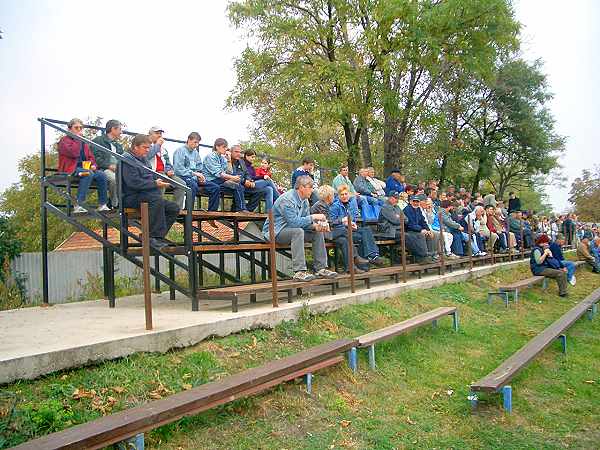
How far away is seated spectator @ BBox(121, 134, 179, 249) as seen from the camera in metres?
6.97

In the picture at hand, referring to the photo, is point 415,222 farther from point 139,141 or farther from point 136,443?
point 136,443

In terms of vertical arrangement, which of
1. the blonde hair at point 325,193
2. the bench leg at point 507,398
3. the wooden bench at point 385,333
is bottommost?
the bench leg at point 507,398

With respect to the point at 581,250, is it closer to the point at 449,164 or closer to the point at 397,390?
the point at 449,164

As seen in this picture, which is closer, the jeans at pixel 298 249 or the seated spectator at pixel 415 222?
the jeans at pixel 298 249

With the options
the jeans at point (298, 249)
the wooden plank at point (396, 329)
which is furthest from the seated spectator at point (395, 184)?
the jeans at point (298, 249)

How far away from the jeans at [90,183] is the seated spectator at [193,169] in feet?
3.91

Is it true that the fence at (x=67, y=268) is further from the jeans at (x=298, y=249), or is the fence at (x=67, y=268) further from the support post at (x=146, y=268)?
the support post at (x=146, y=268)

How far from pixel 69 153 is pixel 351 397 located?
497 cm

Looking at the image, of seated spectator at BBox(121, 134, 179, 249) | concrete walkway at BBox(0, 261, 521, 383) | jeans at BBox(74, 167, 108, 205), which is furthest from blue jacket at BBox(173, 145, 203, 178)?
concrete walkway at BBox(0, 261, 521, 383)

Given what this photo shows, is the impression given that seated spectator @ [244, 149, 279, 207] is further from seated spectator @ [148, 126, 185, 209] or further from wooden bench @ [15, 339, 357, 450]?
wooden bench @ [15, 339, 357, 450]

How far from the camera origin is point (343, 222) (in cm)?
967

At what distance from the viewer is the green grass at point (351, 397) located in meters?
4.38

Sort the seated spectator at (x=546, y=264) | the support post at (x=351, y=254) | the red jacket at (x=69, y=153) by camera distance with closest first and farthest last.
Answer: the red jacket at (x=69, y=153) < the support post at (x=351, y=254) < the seated spectator at (x=546, y=264)

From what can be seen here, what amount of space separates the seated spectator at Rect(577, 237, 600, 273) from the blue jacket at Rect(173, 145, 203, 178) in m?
14.9
